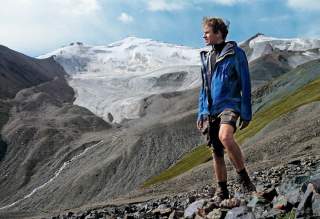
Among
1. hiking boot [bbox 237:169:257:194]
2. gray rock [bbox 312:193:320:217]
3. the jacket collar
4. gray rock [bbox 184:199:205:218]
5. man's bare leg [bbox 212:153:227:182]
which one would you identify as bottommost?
gray rock [bbox 312:193:320:217]

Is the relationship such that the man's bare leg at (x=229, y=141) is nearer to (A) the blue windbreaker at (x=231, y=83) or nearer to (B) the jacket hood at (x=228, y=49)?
(A) the blue windbreaker at (x=231, y=83)

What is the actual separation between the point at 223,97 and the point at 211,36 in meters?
1.18

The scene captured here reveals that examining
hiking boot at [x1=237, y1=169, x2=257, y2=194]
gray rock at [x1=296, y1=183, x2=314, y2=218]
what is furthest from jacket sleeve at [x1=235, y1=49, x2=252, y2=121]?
gray rock at [x1=296, y1=183, x2=314, y2=218]

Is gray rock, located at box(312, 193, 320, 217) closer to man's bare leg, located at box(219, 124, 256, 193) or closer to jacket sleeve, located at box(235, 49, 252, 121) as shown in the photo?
man's bare leg, located at box(219, 124, 256, 193)

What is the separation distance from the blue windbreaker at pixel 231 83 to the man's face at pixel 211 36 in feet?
0.66

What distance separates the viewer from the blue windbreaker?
11.2 metres

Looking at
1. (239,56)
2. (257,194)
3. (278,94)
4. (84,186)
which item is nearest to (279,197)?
(257,194)

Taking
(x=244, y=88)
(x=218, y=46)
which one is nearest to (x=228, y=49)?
(x=218, y=46)

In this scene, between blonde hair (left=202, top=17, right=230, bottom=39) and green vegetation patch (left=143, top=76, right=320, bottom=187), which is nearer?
blonde hair (left=202, top=17, right=230, bottom=39)

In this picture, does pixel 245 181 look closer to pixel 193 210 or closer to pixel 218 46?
pixel 193 210

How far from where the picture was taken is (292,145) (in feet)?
189

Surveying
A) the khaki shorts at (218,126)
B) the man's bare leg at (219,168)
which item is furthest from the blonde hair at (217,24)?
the man's bare leg at (219,168)

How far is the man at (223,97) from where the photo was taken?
1116 centimetres

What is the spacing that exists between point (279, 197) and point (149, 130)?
425 ft
